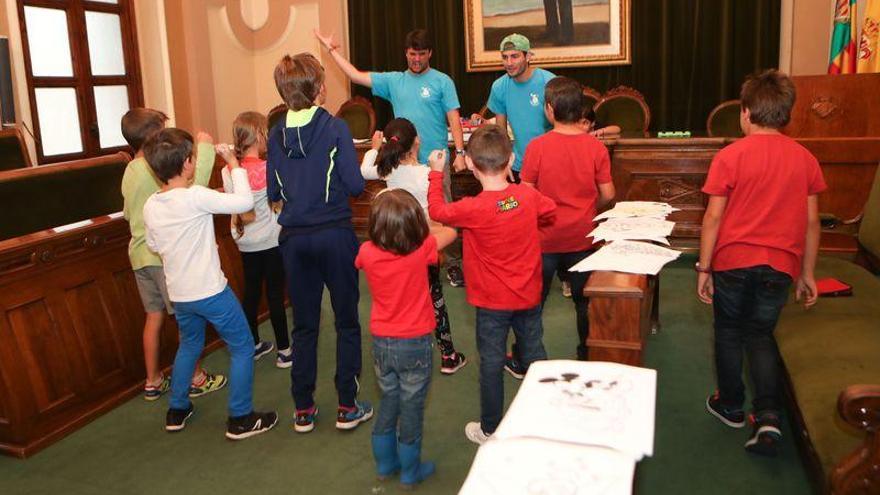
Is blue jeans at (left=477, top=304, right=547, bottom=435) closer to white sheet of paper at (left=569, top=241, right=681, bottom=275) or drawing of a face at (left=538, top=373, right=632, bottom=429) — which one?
white sheet of paper at (left=569, top=241, right=681, bottom=275)

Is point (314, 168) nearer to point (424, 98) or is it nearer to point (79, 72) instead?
point (424, 98)

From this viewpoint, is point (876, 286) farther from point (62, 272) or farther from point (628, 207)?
point (62, 272)

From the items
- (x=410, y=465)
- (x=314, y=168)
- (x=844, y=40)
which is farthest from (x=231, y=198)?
(x=844, y=40)

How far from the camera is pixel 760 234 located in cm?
252

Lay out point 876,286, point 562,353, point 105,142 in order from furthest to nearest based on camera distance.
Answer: point 105,142 < point 562,353 < point 876,286

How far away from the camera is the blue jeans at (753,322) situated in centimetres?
258

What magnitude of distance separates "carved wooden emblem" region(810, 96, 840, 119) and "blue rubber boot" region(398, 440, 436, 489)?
3.44 meters

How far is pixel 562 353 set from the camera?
371 centimetres

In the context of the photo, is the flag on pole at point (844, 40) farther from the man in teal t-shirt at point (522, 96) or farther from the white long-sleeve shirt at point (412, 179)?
the white long-sleeve shirt at point (412, 179)

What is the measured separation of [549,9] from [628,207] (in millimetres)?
4284

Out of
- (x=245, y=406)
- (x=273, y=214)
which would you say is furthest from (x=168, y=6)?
(x=245, y=406)

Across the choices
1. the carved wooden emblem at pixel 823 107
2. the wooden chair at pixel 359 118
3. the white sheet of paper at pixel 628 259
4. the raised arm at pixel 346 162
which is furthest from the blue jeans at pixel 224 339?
the wooden chair at pixel 359 118

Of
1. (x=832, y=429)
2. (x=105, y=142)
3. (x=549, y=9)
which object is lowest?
(x=832, y=429)

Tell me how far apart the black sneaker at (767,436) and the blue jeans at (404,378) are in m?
1.18
